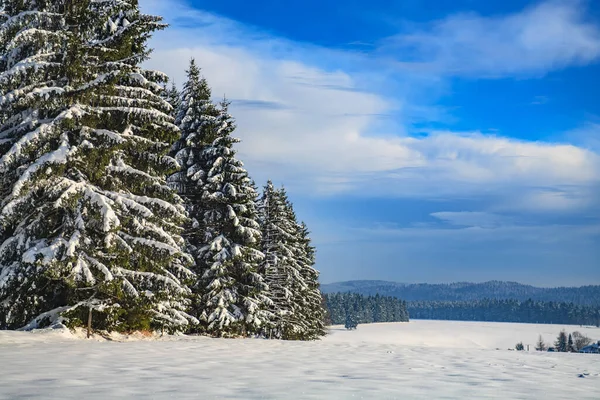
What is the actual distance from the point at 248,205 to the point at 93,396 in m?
22.0

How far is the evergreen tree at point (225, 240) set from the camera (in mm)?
25688

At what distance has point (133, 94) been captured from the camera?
1778cm

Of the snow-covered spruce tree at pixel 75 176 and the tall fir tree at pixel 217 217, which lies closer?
the snow-covered spruce tree at pixel 75 176

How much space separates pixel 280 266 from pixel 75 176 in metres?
24.7

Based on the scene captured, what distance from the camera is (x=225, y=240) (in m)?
26.1

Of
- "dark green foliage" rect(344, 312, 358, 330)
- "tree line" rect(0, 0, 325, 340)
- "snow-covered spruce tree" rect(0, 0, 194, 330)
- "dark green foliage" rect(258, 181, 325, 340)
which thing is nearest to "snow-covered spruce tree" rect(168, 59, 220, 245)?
"tree line" rect(0, 0, 325, 340)

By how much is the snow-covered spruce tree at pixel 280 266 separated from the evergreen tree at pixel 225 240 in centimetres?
1056

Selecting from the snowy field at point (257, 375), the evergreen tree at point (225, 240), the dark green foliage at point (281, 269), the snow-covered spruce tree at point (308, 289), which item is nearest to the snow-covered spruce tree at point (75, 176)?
the snowy field at point (257, 375)

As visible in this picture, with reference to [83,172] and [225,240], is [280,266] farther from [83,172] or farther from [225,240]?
[83,172]

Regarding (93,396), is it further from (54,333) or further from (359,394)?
(54,333)

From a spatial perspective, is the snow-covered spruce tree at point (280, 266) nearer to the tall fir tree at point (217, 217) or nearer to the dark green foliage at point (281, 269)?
the dark green foliage at point (281, 269)

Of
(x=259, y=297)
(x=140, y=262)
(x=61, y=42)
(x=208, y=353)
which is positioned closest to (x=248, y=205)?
(x=259, y=297)

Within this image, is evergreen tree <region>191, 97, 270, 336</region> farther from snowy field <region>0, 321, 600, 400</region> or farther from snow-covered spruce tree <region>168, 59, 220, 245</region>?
snowy field <region>0, 321, 600, 400</region>

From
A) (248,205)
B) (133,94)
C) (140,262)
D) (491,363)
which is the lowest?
(491,363)
